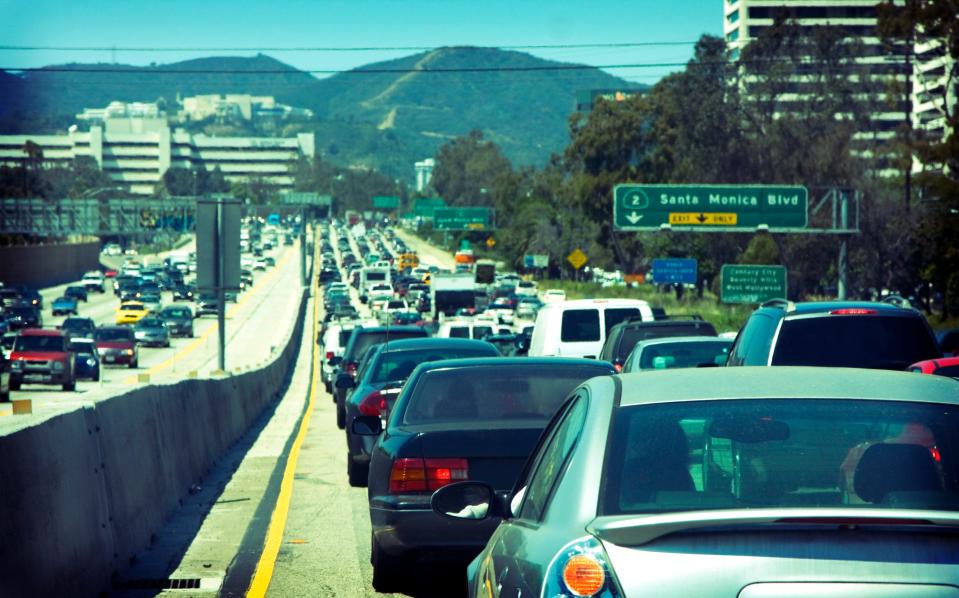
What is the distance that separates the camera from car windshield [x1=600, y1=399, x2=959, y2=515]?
13.7 ft

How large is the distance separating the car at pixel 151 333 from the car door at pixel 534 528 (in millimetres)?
66014

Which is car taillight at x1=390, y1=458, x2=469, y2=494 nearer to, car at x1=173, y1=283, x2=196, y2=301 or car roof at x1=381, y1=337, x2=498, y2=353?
car roof at x1=381, y1=337, x2=498, y2=353

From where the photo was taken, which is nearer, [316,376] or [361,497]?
[361,497]

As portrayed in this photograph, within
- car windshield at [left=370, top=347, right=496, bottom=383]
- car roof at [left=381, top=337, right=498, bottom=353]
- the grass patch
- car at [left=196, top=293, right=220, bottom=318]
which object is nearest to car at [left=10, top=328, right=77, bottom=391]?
the grass patch

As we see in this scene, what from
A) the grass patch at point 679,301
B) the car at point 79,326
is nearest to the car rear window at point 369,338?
the grass patch at point 679,301

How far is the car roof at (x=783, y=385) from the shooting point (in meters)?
4.48

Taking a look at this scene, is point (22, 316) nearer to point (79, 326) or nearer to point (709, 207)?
point (79, 326)

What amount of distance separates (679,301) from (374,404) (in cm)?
6134

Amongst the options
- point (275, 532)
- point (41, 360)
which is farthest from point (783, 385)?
point (41, 360)

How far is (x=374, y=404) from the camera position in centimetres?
1533

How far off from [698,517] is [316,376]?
49.4 meters

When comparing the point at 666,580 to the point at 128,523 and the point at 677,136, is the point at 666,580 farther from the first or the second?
the point at 677,136

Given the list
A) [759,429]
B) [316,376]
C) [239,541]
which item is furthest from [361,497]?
[316,376]

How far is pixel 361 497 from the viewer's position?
50.6 feet
